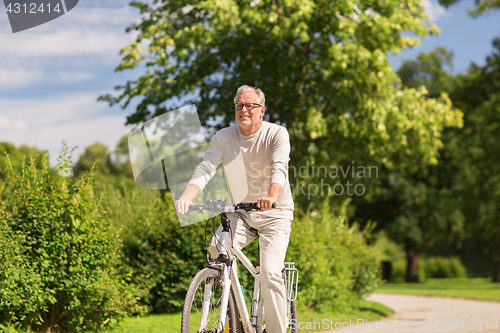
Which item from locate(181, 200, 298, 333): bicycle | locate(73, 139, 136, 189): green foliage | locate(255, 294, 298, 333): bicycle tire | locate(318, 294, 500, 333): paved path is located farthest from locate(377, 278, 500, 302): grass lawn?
locate(73, 139, 136, 189): green foliage

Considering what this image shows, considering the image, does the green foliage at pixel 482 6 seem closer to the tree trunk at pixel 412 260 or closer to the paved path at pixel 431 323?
the paved path at pixel 431 323

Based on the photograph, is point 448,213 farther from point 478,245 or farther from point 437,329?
point 437,329

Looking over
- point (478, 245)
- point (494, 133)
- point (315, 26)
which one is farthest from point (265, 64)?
point (478, 245)

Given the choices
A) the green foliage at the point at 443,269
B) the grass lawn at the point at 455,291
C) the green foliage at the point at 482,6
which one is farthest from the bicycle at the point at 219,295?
the green foliage at the point at 443,269

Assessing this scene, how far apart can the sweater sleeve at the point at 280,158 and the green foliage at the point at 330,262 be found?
4719 mm

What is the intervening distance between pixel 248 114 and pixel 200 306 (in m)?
1.54

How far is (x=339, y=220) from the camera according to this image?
11.2 meters

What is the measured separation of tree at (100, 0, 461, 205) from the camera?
1141 cm

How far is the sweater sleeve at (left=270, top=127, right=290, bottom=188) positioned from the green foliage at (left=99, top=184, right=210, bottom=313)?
4208 mm

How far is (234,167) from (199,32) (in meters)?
8.00

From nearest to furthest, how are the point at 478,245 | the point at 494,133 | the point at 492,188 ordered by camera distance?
1. the point at 494,133
2. the point at 492,188
3. the point at 478,245

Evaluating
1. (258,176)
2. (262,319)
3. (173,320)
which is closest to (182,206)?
(258,176)

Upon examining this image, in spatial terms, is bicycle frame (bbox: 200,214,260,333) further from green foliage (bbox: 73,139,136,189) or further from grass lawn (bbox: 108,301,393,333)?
green foliage (bbox: 73,139,136,189)

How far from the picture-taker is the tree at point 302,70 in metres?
11.4
